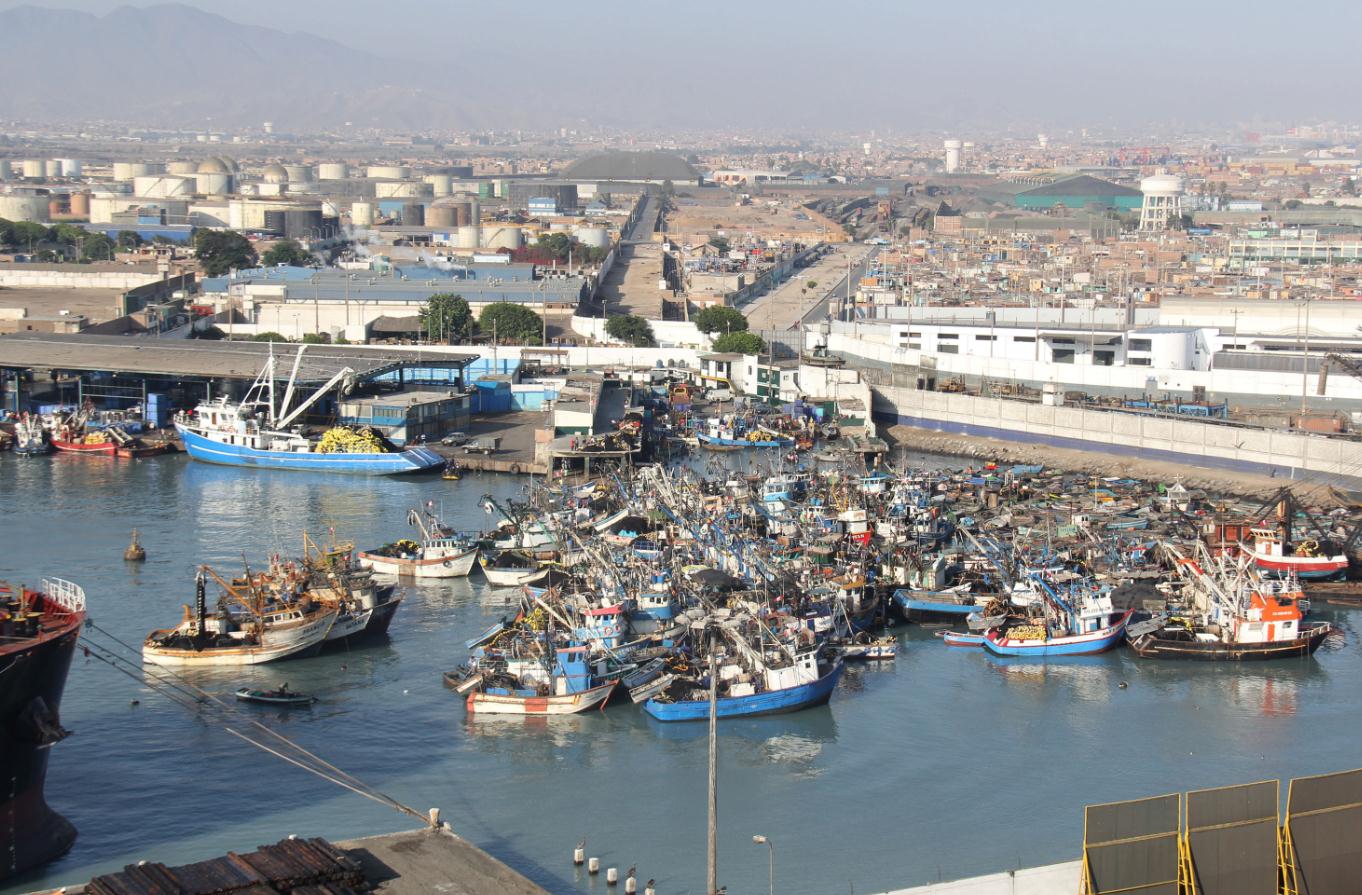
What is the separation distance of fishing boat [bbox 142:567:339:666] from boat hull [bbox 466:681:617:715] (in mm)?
1163

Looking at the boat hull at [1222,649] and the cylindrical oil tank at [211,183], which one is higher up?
the cylindrical oil tank at [211,183]

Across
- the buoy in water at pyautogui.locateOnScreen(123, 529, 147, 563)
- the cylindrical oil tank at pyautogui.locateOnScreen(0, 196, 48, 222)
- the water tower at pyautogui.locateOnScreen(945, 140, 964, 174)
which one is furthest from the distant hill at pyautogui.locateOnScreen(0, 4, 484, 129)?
the buoy in water at pyautogui.locateOnScreen(123, 529, 147, 563)

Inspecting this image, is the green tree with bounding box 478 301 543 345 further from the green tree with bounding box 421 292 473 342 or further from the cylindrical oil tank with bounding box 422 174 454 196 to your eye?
the cylindrical oil tank with bounding box 422 174 454 196

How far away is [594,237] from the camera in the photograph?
106 ft

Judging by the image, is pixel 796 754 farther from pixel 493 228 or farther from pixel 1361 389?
pixel 493 228

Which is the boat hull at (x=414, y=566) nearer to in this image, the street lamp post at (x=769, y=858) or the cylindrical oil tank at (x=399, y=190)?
the street lamp post at (x=769, y=858)

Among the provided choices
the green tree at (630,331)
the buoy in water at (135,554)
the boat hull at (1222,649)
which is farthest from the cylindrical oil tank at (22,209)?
the boat hull at (1222,649)

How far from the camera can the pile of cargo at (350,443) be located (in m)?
14.2

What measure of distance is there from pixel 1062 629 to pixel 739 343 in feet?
35.6

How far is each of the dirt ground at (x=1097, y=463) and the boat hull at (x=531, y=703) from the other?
7.13m

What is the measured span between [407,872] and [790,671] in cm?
322

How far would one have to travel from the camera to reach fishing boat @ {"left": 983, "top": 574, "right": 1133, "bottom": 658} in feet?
29.4

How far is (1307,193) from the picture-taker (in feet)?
170

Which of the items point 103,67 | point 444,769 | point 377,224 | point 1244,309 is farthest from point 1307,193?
point 103,67
